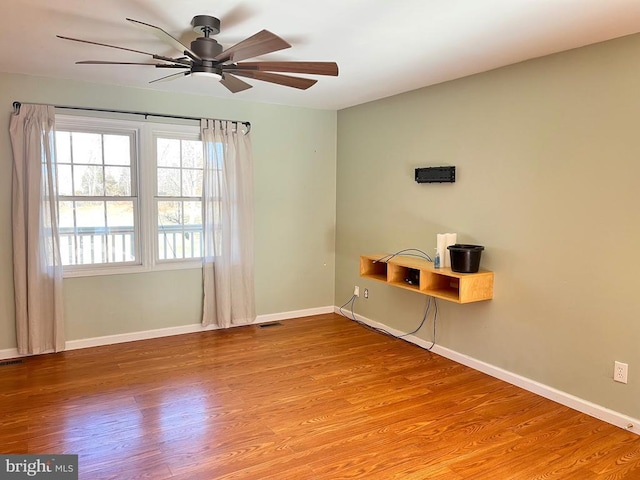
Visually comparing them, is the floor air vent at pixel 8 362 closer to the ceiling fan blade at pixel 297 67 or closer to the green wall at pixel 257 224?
the green wall at pixel 257 224

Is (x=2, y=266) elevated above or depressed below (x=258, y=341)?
above

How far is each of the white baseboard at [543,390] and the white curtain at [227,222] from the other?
1845mm

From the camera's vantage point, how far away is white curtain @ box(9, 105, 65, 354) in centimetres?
383

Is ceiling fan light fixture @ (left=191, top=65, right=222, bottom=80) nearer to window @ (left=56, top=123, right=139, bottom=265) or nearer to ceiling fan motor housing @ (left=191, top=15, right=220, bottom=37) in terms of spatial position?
ceiling fan motor housing @ (left=191, top=15, right=220, bottom=37)

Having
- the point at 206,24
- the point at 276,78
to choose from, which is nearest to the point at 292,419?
the point at 276,78

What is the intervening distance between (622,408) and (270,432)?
2.19 metres

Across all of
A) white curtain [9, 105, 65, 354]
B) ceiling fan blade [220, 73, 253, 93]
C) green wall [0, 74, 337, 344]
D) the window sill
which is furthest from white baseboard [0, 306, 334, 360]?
ceiling fan blade [220, 73, 253, 93]

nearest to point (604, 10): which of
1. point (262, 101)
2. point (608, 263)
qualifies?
point (608, 263)

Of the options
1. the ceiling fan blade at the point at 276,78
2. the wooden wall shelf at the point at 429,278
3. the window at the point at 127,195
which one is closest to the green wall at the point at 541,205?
the wooden wall shelf at the point at 429,278

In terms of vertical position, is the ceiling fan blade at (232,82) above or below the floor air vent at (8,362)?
above

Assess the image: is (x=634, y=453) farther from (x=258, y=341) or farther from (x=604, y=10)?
(x=258, y=341)

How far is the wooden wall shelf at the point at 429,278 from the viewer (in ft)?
11.5

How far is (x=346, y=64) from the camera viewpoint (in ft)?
11.3

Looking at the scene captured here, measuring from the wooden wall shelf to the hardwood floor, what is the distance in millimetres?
643
